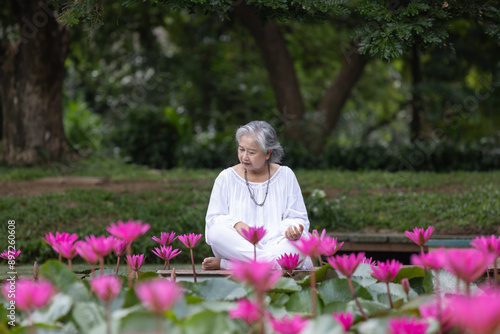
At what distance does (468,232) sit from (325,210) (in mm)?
1472

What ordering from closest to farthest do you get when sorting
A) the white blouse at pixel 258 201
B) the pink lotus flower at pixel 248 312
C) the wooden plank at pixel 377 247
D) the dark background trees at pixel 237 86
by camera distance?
the pink lotus flower at pixel 248 312, the white blouse at pixel 258 201, the wooden plank at pixel 377 247, the dark background trees at pixel 237 86

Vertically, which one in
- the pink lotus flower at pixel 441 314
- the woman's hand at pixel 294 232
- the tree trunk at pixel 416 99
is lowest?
the woman's hand at pixel 294 232

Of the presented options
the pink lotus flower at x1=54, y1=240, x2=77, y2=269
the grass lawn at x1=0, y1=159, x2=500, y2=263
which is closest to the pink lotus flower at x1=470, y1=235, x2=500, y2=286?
the pink lotus flower at x1=54, y1=240, x2=77, y2=269

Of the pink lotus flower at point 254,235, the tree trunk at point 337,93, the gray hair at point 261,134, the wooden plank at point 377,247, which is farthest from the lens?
the tree trunk at point 337,93

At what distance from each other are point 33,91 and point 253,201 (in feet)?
22.0

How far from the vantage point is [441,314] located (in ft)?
5.25

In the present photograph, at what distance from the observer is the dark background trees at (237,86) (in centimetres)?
1176

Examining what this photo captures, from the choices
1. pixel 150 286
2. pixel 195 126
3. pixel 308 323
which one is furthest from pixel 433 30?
pixel 195 126

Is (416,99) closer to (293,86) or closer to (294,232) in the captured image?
(293,86)

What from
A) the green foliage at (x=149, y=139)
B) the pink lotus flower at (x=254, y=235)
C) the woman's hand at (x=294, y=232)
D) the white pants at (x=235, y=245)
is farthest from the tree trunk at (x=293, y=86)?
the pink lotus flower at (x=254, y=235)

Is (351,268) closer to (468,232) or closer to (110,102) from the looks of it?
(468,232)

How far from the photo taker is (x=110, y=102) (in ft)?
53.2

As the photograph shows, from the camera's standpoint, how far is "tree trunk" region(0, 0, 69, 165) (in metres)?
9.37

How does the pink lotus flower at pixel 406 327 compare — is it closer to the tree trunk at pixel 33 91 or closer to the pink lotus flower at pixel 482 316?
the pink lotus flower at pixel 482 316
